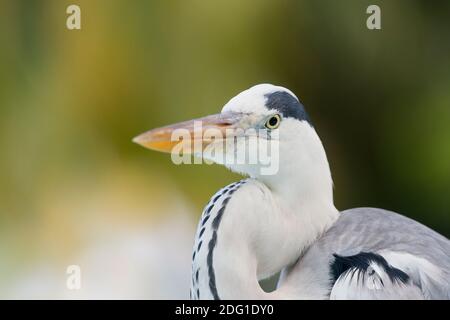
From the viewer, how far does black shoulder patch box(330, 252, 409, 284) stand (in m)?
1.28

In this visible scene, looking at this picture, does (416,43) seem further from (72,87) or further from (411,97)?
(72,87)

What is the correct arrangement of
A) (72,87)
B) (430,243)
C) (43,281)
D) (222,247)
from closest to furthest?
(222,247)
(430,243)
(43,281)
(72,87)

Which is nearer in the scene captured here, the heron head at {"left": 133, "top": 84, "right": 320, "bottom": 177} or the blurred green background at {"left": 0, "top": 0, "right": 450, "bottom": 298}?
the heron head at {"left": 133, "top": 84, "right": 320, "bottom": 177}

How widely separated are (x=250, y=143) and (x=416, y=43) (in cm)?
179

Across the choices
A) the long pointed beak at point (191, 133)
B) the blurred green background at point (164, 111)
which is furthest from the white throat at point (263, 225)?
the blurred green background at point (164, 111)

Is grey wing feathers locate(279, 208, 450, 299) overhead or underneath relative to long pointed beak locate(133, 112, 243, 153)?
underneath

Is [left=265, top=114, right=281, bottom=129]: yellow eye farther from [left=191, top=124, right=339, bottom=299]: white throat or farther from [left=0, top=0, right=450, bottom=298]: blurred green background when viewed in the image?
[left=0, top=0, right=450, bottom=298]: blurred green background

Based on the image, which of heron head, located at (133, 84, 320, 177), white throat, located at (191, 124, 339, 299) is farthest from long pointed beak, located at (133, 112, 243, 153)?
white throat, located at (191, 124, 339, 299)

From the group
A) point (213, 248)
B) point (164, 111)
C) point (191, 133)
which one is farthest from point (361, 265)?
point (164, 111)

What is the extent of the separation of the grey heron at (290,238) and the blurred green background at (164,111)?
137 cm

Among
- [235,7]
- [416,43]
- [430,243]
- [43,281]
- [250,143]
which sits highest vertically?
[235,7]

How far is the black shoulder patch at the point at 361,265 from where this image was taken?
1.28m
